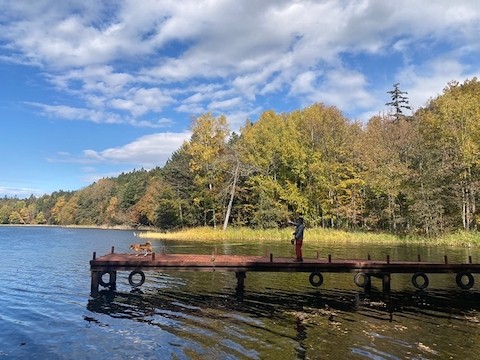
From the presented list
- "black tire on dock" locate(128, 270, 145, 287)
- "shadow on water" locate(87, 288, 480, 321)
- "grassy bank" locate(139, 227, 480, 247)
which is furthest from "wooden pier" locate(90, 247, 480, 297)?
"grassy bank" locate(139, 227, 480, 247)

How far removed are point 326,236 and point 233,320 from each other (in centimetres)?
3424

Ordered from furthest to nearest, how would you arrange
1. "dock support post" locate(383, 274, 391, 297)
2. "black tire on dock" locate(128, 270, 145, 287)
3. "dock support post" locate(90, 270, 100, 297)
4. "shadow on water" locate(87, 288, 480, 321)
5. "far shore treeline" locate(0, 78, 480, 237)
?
"far shore treeline" locate(0, 78, 480, 237) < "black tire on dock" locate(128, 270, 145, 287) < "dock support post" locate(383, 274, 391, 297) < "dock support post" locate(90, 270, 100, 297) < "shadow on water" locate(87, 288, 480, 321)

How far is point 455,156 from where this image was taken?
43.9 meters

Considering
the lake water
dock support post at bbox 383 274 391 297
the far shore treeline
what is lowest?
the lake water

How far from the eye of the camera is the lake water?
410 inches

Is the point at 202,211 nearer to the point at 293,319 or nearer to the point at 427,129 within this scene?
the point at 427,129

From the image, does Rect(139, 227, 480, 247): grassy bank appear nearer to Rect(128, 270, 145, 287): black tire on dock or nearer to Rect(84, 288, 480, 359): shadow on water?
Rect(84, 288, 480, 359): shadow on water

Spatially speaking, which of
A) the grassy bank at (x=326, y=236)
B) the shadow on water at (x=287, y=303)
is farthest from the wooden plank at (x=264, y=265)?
the grassy bank at (x=326, y=236)

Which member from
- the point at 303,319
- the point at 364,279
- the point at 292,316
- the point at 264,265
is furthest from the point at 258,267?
the point at 364,279

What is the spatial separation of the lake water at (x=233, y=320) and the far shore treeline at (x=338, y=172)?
26776 mm

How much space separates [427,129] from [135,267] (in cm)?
4101

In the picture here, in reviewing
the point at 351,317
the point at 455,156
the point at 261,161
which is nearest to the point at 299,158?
the point at 261,161

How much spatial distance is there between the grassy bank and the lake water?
72.5 feet

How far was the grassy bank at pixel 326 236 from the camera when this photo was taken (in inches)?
1582
